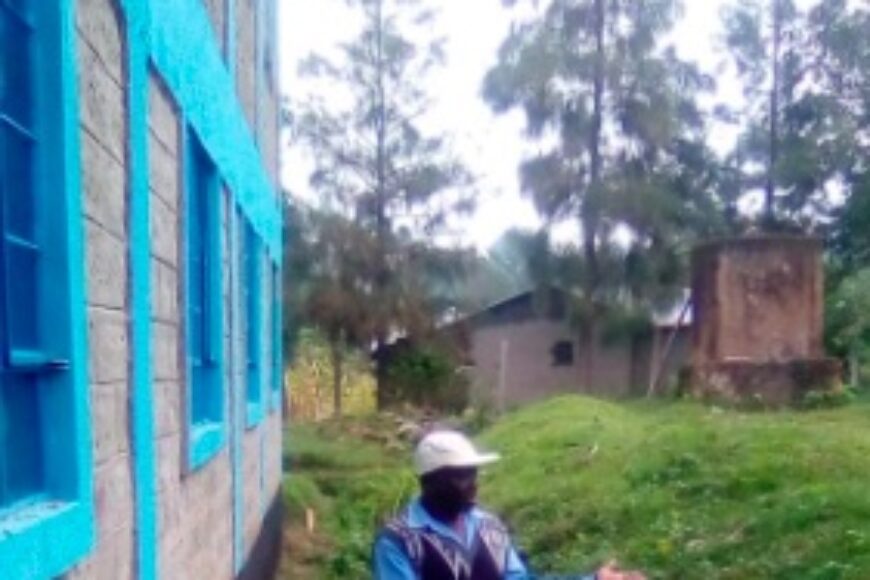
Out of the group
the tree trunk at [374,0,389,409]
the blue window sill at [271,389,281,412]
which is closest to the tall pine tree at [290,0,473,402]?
the tree trunk at [374,0,389,409]

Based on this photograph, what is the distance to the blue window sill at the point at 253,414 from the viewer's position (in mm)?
9211

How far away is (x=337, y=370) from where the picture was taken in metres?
33.2

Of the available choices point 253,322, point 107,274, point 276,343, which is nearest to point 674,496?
point 276,343

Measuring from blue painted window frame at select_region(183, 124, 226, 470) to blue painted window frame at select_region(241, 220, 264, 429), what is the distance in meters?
2.11

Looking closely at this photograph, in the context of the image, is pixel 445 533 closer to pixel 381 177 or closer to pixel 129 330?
pixel 129 330

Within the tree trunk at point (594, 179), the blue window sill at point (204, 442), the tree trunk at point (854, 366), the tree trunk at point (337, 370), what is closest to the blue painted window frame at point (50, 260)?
the blue window sill at point (204, 442)

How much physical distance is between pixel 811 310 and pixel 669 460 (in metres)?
8.55

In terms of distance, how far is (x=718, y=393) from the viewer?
21.7m

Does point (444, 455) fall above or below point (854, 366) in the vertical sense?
above

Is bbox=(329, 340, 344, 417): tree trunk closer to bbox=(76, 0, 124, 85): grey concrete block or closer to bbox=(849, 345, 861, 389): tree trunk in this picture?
bbox=(849, 345, 861, 389): tree trunk

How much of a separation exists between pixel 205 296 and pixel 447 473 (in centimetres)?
311

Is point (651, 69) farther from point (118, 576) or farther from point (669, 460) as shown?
point (118, 576)

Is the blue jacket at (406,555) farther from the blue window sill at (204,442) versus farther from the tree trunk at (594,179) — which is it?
the tree trunk at (594,179)

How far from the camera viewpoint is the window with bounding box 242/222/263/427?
9680 millimetres
